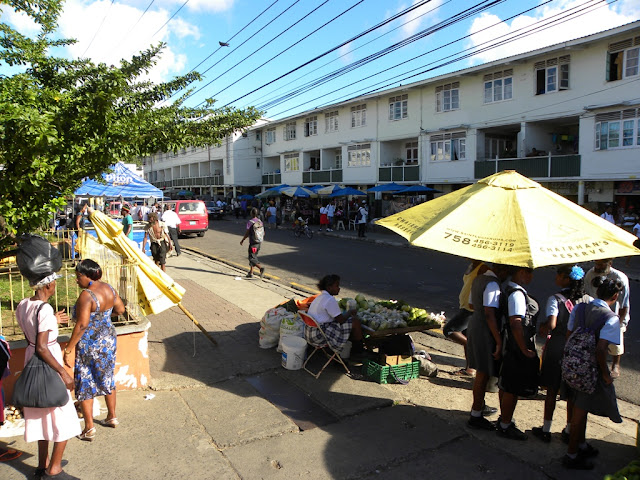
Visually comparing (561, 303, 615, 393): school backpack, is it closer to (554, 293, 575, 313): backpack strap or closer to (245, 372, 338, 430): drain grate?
(554, 293, 575, 313): backpack strap

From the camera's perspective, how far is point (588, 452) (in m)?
3.99

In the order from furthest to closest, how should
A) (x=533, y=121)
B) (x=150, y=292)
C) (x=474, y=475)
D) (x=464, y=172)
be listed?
(x=464, y=172), (x=533, y=121), (x=150, y=292), (x=474, y=475)

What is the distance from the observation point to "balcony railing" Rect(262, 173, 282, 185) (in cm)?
4467

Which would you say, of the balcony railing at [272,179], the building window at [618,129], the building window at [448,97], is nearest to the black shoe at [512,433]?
the building window at [618,129]

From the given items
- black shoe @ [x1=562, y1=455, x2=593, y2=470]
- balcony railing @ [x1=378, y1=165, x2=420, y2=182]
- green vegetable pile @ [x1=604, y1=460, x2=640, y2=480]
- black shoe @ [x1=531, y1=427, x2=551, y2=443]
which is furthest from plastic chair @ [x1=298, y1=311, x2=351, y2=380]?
balcony railing @ [x1=378, y1=165, x2=420, y2=182]

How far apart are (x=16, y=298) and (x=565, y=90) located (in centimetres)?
2225

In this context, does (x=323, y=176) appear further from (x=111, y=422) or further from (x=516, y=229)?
(x=516, y=229)

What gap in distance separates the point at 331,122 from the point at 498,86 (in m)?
15.0

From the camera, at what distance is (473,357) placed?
463 centimetres

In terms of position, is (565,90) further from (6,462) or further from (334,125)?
(6,462)

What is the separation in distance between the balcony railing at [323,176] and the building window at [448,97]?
1021 cm

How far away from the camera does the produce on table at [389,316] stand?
5.97 metres

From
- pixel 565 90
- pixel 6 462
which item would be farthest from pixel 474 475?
pixel 565 90

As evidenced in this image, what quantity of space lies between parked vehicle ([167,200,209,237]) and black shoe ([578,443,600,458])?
72.5ft
